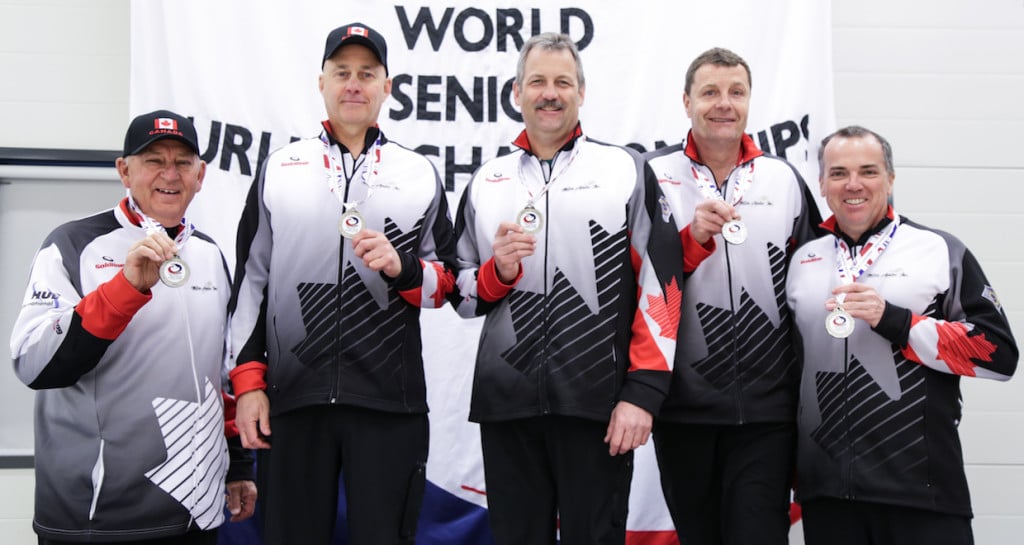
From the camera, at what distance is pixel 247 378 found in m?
2.34

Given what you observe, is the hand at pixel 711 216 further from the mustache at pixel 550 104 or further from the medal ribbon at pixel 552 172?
the mustache at pixel 550 104

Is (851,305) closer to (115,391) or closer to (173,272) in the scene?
(173,272)

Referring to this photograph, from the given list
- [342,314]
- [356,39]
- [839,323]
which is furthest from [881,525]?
[356,39]

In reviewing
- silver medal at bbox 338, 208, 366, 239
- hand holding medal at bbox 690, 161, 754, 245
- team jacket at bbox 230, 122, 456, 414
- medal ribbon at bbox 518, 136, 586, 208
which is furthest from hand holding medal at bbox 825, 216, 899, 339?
silver medal at bbox 338, 208, 366, 239

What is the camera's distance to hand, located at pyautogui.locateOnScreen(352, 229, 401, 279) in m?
2.20

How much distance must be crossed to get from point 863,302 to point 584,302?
0.75m

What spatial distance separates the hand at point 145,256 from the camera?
2.12m

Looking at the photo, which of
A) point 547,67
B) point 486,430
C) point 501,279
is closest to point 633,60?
point 547,67

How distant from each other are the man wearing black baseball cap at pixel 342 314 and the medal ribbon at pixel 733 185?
79cm

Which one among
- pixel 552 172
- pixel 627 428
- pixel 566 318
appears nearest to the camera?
pixel 627 428

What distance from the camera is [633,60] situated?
11.9 ft

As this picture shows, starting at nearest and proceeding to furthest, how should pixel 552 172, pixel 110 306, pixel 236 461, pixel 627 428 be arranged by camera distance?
pixel 110 306
pixel 627 428
pixel 552 172
pixel 236 461

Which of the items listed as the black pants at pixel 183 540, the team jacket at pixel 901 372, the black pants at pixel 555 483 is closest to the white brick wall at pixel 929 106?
the team jacket at pixel 901 372

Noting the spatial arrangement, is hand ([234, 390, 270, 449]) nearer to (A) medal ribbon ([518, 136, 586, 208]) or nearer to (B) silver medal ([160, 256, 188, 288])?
(B) silver medal ([160, 256, 188, 288])
